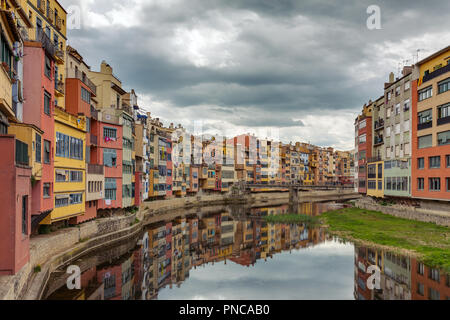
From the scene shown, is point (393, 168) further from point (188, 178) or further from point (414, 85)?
point (188, 178)

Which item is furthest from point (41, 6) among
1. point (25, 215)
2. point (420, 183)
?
point (420, 183)

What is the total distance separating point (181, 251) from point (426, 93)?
3640 cm

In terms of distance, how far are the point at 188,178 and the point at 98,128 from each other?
52406mm

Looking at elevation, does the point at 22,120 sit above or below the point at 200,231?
above

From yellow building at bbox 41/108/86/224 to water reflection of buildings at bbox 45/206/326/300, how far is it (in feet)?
19.2

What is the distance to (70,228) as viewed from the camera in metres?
32.0

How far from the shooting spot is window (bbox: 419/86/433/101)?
153ft

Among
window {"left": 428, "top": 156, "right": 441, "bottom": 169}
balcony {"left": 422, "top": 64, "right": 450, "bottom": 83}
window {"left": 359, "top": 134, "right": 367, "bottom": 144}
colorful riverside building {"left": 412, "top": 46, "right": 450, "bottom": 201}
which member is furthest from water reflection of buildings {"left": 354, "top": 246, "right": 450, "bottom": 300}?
window {"left": 359, "top": 134, "right": 367, "bottom": 144}

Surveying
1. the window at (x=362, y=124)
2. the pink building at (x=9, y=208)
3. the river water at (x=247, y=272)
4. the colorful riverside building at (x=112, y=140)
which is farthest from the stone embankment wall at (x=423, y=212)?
the pink building at (x=9, y=208)

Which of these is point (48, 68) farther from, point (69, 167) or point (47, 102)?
point (69, 167)

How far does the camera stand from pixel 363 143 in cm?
7231

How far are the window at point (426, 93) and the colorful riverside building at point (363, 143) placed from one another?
20.9 metres

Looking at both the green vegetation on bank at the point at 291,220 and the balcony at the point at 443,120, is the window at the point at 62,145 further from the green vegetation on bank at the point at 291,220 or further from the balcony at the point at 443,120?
the balcony at the point at 443,120
